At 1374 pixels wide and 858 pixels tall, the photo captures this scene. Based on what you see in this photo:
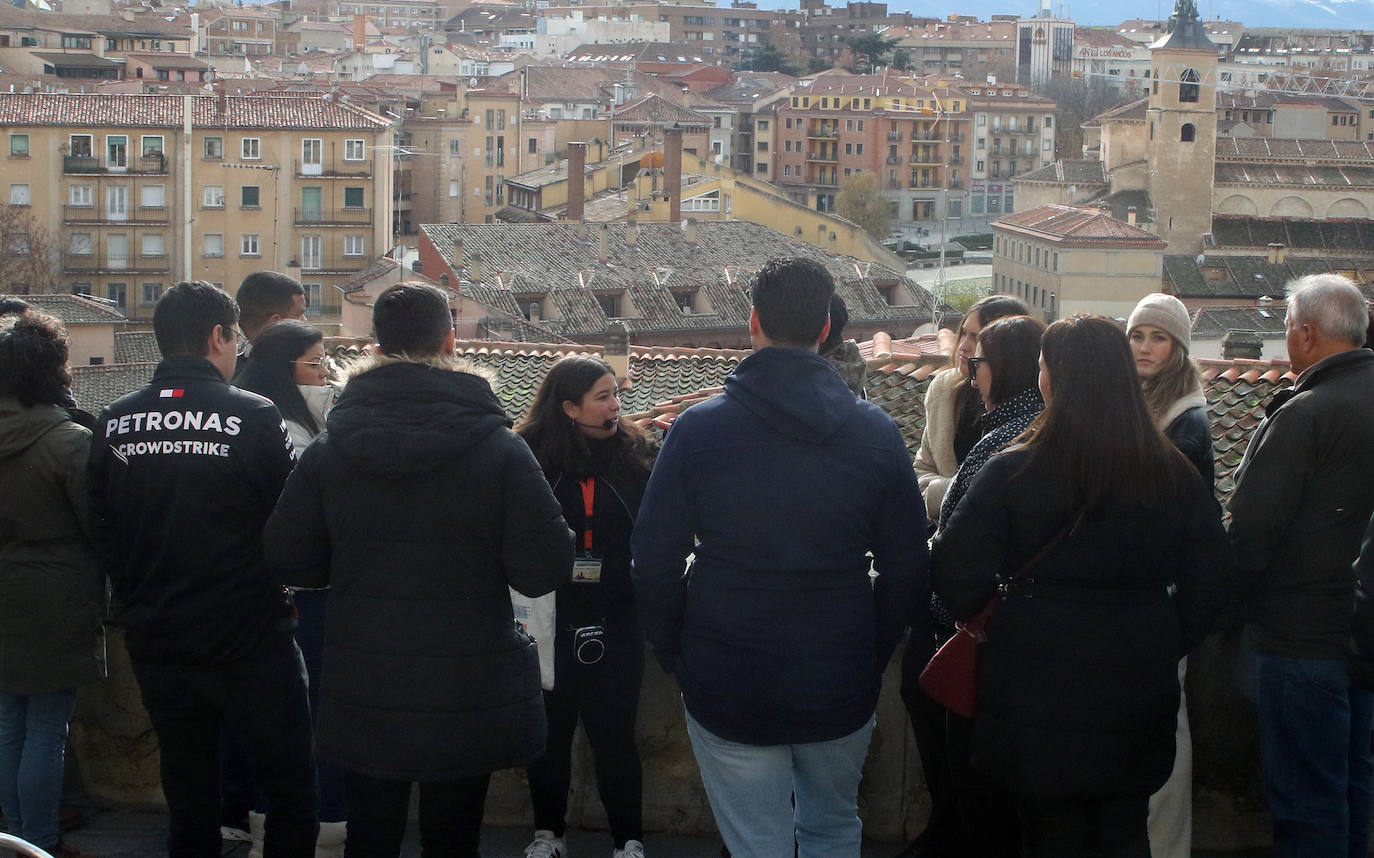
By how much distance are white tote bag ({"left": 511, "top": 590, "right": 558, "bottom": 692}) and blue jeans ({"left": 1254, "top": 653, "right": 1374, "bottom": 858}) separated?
1612 millimetres

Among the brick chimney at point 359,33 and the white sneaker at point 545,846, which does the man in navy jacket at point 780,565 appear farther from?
the brick chimney at point 359,33

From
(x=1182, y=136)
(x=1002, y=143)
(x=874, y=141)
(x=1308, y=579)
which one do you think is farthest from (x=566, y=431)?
(x=1002, y=143)

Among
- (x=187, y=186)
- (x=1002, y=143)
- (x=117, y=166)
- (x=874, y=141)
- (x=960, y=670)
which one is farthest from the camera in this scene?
(x=1002, y=143)

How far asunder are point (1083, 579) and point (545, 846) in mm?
1611

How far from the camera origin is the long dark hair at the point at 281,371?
412 centimetres

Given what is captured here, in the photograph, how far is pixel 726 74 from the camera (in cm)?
9662

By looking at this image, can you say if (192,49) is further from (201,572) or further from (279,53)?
(201,572)

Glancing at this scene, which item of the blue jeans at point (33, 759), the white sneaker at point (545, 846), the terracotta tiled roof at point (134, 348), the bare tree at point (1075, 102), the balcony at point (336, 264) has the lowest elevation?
the terracotta tiled roof at point (134, 348)

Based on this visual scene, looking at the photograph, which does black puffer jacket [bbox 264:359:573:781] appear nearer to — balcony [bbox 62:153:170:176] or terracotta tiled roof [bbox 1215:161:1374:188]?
balcony [bbox 62:153:170:176]

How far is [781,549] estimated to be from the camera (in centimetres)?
307

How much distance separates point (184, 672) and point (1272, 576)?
2381mm

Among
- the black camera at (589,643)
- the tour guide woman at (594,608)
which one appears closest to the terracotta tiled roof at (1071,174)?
the tour guide woman at (594,608)

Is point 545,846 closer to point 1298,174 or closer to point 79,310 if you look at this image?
point 79,310

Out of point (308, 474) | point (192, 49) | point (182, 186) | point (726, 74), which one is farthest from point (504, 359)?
point (726, 74)
